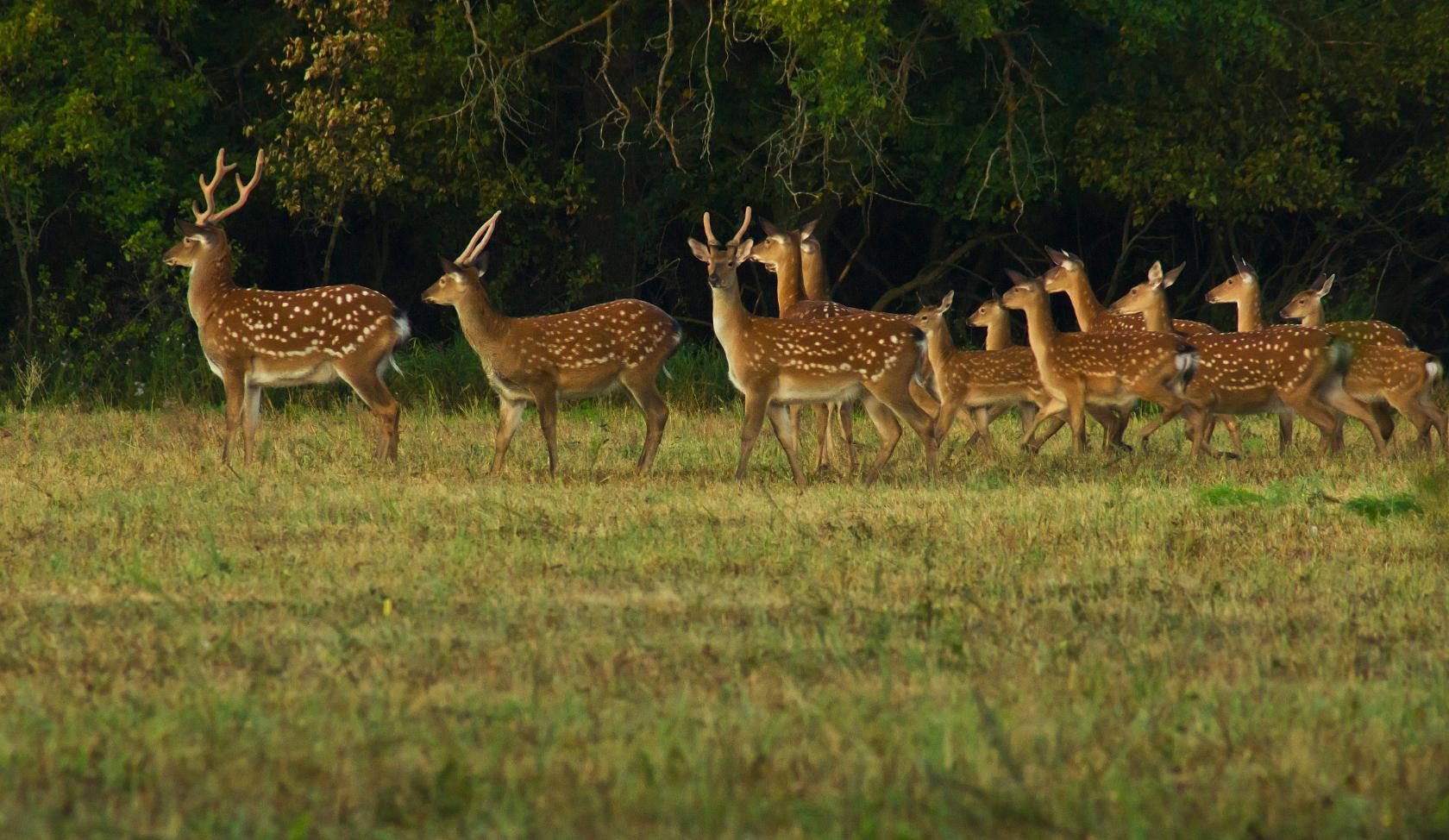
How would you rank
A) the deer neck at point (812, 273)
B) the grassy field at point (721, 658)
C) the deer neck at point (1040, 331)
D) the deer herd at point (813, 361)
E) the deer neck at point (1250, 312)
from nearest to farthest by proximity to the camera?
the grassy field at point (721, 658) < the deer herd at point (813, 361) < the deer neck at point (1040, 331) < the deer neck at point (812, 273) < the deer neck at point (1250, 312)

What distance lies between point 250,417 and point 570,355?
188 centimetres

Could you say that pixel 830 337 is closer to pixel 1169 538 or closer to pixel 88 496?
pixel 1169 538

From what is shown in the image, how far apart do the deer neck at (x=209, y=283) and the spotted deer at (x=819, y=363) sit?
10.0ft

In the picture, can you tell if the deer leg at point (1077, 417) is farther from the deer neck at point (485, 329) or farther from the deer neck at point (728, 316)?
the deer neck at point (485, 329)

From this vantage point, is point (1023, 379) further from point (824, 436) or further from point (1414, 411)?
point (1414, 411)

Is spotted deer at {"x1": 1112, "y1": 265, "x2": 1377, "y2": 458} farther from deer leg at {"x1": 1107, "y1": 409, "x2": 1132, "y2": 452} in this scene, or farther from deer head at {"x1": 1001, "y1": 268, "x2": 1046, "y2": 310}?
deer head at {"x1": 1001, "y1": 268, "x2": 1046, "y2": 310}

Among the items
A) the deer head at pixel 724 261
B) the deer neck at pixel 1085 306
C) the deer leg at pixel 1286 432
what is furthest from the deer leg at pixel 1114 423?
the deer head at pixel 724 261

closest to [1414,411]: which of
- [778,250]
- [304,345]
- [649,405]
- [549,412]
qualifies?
[778,250]

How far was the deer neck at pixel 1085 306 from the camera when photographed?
593 inches

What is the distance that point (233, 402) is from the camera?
12.3m

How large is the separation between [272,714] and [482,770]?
2.55ft

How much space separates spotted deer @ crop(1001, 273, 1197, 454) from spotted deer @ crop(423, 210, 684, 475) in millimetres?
2511

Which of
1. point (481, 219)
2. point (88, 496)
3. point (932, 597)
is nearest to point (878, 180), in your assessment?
point (481, 219)

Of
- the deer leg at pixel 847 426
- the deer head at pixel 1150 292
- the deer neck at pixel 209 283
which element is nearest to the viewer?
the deer leg at pixel 847 426
